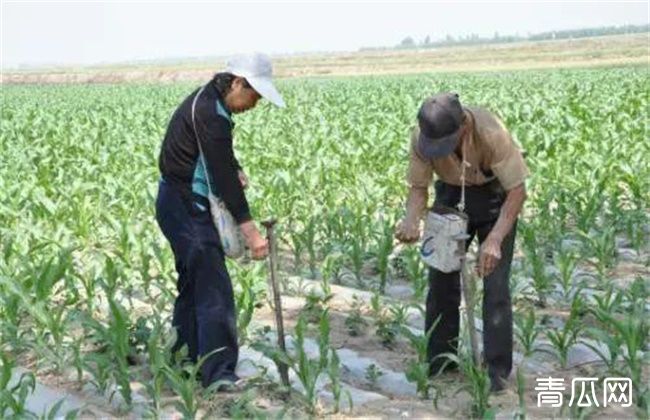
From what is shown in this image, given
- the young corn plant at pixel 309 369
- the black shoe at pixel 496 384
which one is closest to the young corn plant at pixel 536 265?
the black shoe at pixel 496 384

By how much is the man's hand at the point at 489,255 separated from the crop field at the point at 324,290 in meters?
0.46

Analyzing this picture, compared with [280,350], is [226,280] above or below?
above

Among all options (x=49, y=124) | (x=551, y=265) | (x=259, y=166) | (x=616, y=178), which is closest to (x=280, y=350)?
(x=551, y=265)

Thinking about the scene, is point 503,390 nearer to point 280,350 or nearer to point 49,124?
point 280,350

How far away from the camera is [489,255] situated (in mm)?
4191

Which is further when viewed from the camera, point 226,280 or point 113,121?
point 113,121

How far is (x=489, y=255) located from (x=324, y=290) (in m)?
1.85

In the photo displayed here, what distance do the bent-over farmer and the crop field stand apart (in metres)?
0.14

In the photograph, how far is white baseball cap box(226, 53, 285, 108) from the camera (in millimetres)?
4184

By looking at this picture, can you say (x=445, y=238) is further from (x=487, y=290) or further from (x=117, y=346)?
(x=117, y=346)

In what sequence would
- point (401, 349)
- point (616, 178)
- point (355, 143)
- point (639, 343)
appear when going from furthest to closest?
1. point (355, 143)
2. point (616, 178)
3. point (401, 349)
4. point (639, 343)

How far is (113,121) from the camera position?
1742cm

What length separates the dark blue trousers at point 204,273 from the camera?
4445mm

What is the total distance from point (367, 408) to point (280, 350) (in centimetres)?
49
